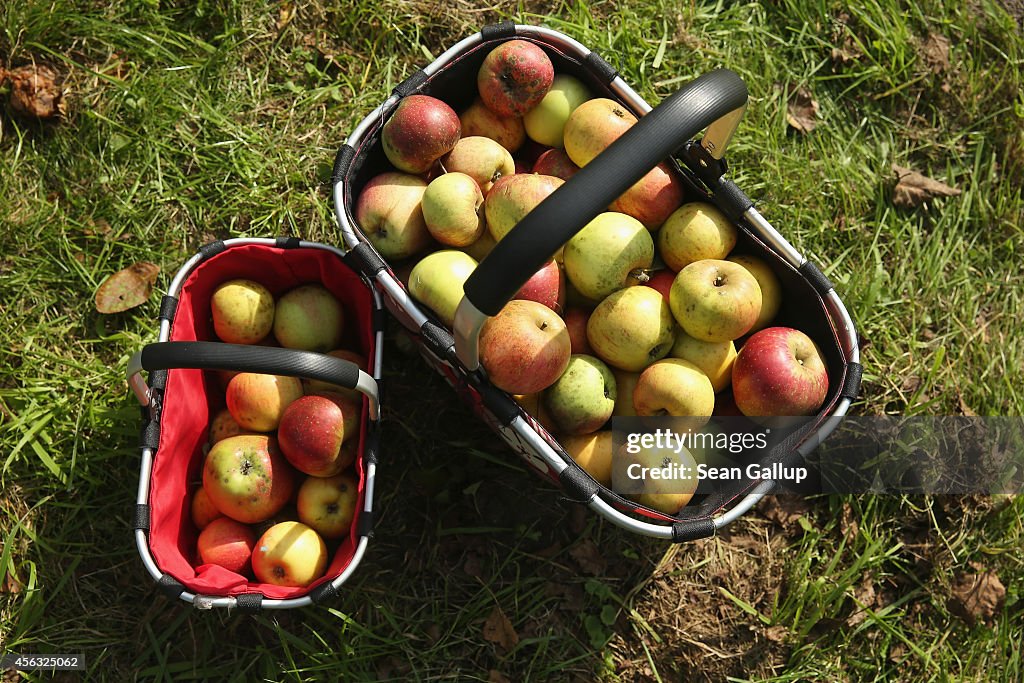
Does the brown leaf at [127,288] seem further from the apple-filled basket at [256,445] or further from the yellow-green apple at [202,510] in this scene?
the yellow-green apple at [202,510]

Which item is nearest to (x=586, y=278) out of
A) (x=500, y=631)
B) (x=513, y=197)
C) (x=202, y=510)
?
(x=513, y=197)

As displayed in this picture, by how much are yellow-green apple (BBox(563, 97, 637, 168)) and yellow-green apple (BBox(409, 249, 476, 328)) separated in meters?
0.55

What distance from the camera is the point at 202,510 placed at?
8.33 feet

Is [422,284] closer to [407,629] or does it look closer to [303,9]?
[407,629]

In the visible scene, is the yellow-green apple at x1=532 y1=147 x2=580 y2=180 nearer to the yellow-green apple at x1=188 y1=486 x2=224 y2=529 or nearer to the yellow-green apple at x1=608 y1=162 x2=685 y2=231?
Result: the yellow-green apple at x1=608 y1=162 x2=685 y2=231

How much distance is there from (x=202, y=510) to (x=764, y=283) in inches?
81.4

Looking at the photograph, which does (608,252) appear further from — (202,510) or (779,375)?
(202,510)

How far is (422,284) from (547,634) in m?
1.42

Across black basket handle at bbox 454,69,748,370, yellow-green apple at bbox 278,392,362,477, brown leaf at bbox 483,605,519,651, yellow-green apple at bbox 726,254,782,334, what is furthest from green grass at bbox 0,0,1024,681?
black basket handle at bbox 454,69,748,370

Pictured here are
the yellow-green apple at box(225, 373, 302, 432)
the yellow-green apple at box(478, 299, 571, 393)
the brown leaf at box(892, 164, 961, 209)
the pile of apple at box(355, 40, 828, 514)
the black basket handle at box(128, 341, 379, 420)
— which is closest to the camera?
the black basket handle at box(128, 341, 379, 420)

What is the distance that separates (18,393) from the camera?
9.32ft

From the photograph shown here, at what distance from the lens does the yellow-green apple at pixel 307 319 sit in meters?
2.61

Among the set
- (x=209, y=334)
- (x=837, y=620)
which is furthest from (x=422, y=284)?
(x=837, y=620)

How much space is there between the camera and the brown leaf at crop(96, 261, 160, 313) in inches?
115
